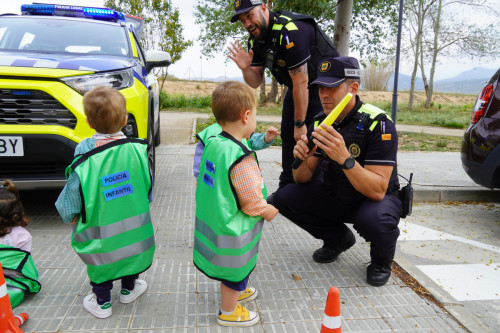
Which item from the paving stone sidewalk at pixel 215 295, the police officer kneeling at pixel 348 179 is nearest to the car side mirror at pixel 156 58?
the paving stone sidewalk at pixel 215 295

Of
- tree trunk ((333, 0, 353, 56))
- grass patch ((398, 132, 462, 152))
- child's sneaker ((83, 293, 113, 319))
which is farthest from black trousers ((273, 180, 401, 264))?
grass patch ((398, 132, 462, 152))

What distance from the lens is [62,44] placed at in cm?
434

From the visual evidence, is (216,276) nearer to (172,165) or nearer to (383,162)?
(383,162)

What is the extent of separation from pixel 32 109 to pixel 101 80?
0.60m

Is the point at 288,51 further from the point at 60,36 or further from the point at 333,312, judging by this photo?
the point at 60,36

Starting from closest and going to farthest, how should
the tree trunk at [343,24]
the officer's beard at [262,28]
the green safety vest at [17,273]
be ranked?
the green safety vest at [17,273] → the officer's beard at [262,28] → the tree trunk at [343,24]

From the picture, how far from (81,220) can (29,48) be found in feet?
9.44

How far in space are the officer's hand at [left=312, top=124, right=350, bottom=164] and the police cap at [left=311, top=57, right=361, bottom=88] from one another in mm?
405

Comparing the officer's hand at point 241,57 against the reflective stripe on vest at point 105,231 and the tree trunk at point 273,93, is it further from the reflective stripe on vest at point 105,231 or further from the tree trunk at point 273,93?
the tree trunk at point 273,93

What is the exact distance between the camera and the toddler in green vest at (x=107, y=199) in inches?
84.8

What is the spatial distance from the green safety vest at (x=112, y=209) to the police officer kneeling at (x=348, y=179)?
3.53 ft

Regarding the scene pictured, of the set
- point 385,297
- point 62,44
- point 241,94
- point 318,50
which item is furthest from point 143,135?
point 385,297

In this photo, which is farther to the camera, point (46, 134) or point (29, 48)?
point (29, 48)

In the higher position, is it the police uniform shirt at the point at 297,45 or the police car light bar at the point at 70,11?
the police car light bar at the point at 70,11
